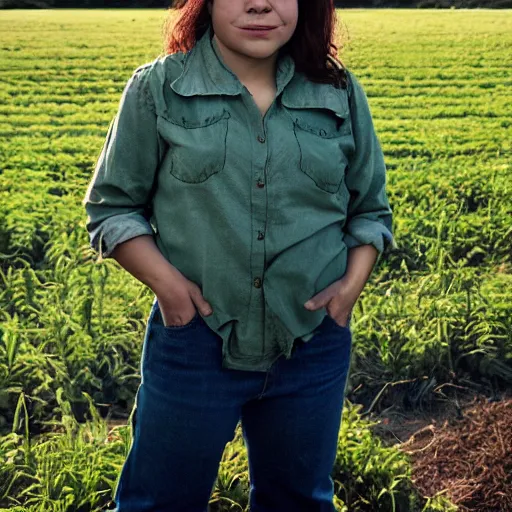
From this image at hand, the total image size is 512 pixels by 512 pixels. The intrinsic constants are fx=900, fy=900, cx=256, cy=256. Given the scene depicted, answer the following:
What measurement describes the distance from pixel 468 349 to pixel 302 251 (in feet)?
5.32

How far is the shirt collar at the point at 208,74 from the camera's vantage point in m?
1.70

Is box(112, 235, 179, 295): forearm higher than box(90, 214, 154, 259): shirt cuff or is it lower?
lower

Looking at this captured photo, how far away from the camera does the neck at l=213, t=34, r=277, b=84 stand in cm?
174

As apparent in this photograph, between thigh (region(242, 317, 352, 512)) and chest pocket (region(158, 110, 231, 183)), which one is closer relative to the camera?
A: chest pocket (region(158, 110, 231, 183))

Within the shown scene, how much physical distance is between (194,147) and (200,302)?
0.97 feet

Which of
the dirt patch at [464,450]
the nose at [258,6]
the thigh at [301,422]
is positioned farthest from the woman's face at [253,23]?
the dirt patch at [464,450]

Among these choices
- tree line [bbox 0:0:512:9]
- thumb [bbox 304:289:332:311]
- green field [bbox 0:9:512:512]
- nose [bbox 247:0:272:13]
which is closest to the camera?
nose [bbox 247:0:272:13]

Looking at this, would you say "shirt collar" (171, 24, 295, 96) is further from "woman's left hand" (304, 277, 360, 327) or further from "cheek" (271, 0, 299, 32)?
"woman's left hand" (304, 277, 360, 327)

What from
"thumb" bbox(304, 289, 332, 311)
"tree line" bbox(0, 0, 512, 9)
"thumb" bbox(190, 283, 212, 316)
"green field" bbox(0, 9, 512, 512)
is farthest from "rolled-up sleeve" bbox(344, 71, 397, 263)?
"tree line" bbox(0, 0, 512, 9)

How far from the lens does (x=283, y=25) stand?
1703 millimetres

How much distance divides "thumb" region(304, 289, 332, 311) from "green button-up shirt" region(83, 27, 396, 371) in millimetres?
17

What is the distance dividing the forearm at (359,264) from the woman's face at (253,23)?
44cm

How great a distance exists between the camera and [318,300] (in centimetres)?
178

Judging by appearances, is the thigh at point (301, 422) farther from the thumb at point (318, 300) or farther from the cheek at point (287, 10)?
the cheek at point (287, 10)
